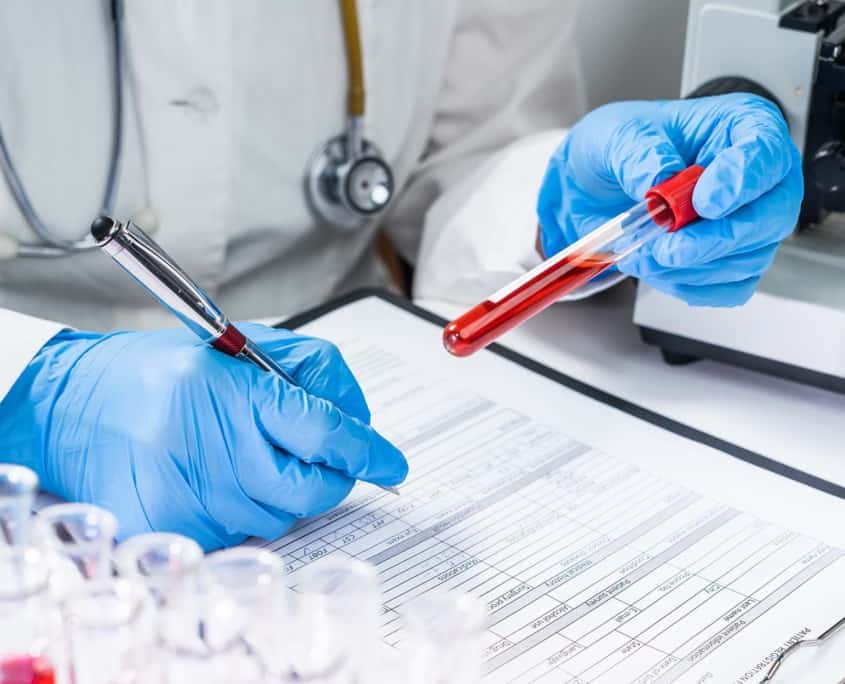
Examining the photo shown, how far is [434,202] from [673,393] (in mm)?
405

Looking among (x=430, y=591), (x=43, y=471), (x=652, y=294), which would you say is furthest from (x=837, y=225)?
(x=43, y=471)

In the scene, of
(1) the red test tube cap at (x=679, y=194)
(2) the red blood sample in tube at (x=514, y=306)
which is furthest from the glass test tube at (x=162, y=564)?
(1) the red test tube cap at (x=679, y=194)

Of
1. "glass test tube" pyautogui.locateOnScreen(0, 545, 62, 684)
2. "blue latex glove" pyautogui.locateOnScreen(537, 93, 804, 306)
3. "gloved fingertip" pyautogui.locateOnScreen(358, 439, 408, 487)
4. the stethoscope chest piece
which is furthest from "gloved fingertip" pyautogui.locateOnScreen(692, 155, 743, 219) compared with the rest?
"glass test tube" pyautogui.locateOnScreen(0, 545, 62, 684)

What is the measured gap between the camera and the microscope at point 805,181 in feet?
2.97

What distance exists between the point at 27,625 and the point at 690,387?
0.62 metres

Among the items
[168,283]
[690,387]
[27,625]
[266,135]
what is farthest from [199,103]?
[27,625]

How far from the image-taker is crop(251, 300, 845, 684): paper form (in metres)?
0.68

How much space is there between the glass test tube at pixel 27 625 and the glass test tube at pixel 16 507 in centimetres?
3

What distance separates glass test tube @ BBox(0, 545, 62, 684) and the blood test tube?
27 cm

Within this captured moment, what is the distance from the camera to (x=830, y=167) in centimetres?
91

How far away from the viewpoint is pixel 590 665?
67cm

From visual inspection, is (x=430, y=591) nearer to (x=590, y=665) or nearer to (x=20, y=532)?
(x=590, y=665)

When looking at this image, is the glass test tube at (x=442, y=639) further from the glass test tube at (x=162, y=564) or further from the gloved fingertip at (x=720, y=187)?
the gloved fingertip at (x=720, y=187)

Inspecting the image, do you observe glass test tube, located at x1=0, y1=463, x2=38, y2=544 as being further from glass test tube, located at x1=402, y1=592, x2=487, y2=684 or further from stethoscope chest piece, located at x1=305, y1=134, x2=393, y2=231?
stethoscope chest piece, located at x1=305, y1=134, x2=393, y2=231
